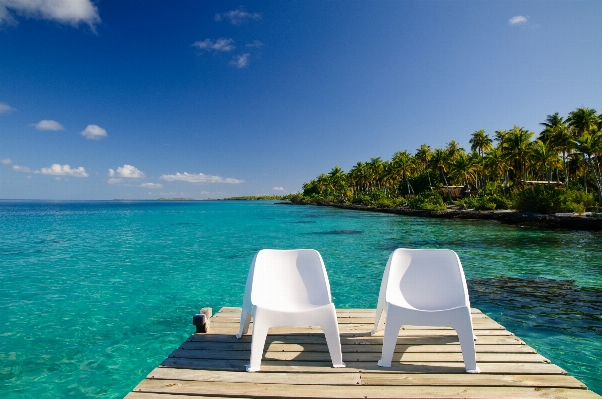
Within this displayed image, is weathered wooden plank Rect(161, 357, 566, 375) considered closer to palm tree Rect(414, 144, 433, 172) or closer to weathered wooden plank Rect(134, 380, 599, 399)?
weathered wooden plank Rect(134, 380, 599, 399)

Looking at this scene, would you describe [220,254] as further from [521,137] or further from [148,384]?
[521,137]

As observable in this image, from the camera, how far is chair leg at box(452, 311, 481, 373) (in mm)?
3113

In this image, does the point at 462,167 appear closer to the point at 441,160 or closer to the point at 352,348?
the point at 441,160

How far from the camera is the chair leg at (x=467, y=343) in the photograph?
10.2 ft

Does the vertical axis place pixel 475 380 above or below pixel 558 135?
below

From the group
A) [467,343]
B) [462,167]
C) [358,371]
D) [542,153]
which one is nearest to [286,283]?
[358,371]

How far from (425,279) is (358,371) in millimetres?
1407

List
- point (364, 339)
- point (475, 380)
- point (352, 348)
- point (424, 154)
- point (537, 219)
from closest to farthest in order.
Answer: point (475, 380), point (352, 348), point (364, 339), point (537, 219), point (424, 154)

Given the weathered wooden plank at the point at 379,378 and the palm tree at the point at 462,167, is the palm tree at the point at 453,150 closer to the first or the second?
the palm tree at the point at 462,167

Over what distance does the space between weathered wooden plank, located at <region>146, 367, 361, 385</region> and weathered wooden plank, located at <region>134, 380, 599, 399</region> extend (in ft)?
0.21

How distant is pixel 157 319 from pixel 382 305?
17.4 feet

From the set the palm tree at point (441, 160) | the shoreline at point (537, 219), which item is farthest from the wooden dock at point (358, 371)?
the palm tree at point (441, 160)

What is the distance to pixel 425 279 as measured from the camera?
13.0 ft

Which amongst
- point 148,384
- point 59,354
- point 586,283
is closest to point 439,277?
point 148,384
